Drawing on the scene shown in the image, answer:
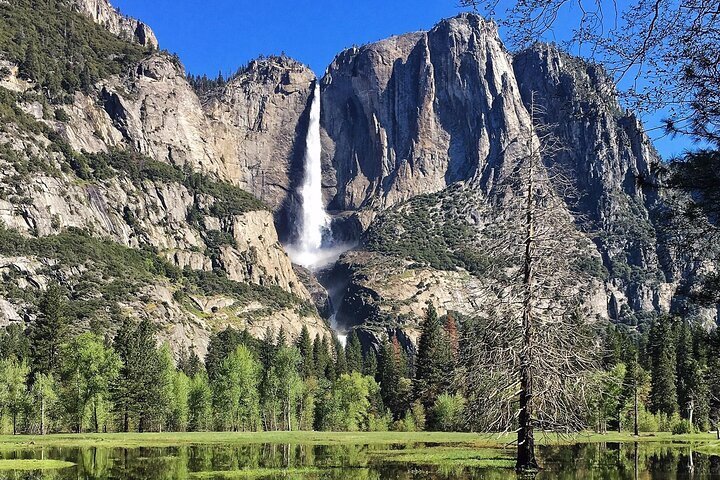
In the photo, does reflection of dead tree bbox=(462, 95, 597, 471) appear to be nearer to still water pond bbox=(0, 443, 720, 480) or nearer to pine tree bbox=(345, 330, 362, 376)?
still water pond bbox=(0, 443, 720, 480)

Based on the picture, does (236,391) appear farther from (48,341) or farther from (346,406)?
(346,406)

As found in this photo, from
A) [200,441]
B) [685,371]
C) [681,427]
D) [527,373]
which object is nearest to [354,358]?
[685,371]

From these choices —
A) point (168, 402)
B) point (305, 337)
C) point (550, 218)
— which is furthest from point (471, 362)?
point (305, 337)

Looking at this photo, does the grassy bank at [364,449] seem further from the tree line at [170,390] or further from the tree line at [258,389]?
the tree line at [170,390]

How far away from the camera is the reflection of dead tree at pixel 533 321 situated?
30.8 m

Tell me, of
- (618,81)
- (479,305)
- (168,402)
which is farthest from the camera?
(168,402)

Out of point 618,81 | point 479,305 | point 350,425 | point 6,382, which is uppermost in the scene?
point 618,81

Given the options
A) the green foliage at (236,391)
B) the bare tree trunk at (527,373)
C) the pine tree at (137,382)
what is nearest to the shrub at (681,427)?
the green foliage at (236,391)

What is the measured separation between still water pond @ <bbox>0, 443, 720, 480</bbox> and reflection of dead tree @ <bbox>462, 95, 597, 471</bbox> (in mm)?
2553

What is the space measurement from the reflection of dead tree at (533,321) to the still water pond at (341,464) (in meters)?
2.55

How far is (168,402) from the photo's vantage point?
92.2 metres

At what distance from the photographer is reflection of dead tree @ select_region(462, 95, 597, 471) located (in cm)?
3075

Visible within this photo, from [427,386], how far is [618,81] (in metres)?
99.3

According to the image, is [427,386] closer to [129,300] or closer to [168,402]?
[168,402]
